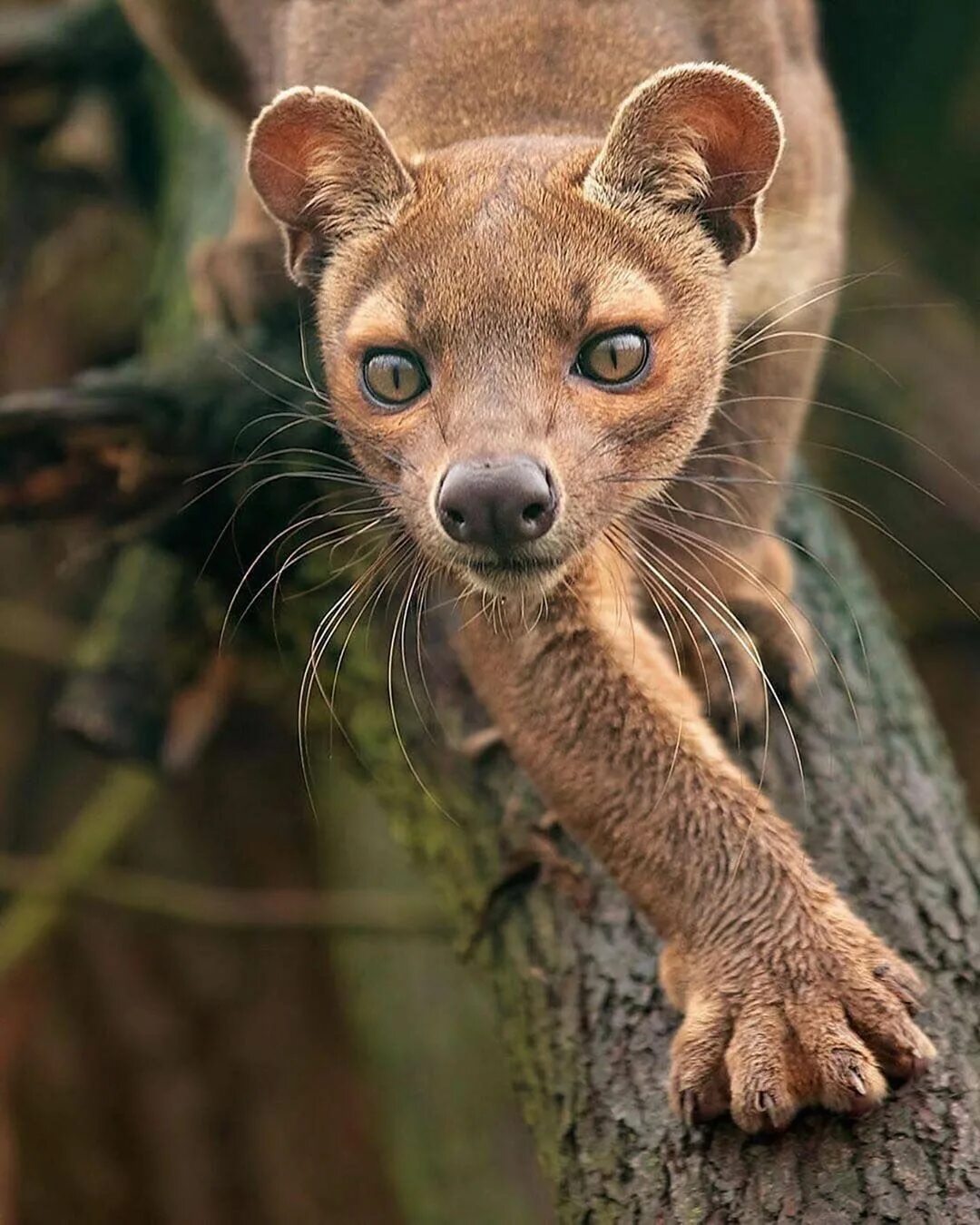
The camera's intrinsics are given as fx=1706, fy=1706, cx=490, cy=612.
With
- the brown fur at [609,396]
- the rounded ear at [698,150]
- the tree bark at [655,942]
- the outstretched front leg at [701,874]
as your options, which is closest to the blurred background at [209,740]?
the tree bark at [655,942]

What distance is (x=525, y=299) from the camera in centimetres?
256

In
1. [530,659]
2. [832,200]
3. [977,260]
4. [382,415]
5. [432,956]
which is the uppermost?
[977,260]

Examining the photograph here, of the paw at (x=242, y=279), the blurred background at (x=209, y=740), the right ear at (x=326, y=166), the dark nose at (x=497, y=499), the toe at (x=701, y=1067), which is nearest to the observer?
the dark nose at (x=497, y=499)

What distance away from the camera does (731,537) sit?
10.6 ft

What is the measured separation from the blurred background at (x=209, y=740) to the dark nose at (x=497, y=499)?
1528 millimetres

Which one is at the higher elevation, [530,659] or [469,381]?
[469,381]

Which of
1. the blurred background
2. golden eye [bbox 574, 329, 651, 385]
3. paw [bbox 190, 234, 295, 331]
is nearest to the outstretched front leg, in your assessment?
golden eye [bbox 574, 329, 651, 385]

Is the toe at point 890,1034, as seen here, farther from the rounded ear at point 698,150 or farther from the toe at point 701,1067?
the rounded ear at point 698,150

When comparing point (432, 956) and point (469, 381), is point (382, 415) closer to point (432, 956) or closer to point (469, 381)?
point (469, 381)

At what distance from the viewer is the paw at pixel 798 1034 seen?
7.88 ft

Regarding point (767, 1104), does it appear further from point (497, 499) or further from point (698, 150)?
point (698, 150)

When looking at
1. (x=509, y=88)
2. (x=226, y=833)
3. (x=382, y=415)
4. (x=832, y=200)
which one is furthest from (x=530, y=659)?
(x=226, y=833)

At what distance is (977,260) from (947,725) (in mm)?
1792

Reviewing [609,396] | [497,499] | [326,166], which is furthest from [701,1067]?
[326,166]
